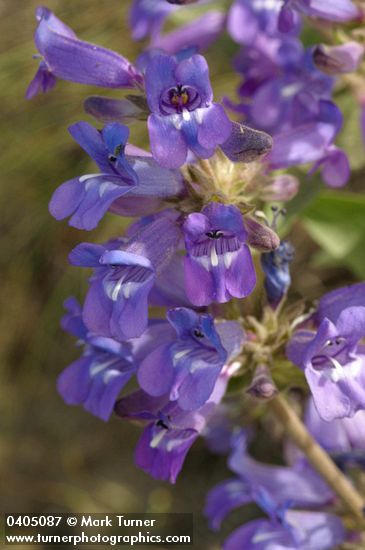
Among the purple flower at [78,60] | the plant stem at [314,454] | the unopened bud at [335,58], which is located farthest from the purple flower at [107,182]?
the unopened bud at [335,58]

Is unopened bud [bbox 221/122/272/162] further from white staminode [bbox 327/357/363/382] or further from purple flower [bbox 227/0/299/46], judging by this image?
purple flower [bbox 227/0/299/46]

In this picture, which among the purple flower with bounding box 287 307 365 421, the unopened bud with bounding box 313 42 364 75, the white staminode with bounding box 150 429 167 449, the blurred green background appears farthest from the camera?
the blurred green background

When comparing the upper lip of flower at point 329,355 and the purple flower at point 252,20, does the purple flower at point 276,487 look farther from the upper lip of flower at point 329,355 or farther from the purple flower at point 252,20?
the purple flower at point 252,20

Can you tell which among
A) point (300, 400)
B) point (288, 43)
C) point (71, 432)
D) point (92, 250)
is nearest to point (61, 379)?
point (92, 250)

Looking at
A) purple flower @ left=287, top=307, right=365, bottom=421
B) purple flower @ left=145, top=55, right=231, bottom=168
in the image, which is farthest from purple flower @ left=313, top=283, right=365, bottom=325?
purple flower @ left=145, top=55, right=231, bottom=168

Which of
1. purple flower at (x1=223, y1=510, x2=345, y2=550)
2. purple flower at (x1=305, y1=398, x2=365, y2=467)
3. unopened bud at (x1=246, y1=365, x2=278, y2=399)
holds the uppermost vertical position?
unopened bud at (x1=246, y1=365, x2=278, y2=399)

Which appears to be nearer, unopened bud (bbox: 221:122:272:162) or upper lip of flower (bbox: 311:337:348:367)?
unopened bud (bbox: 221:122:272:162)
